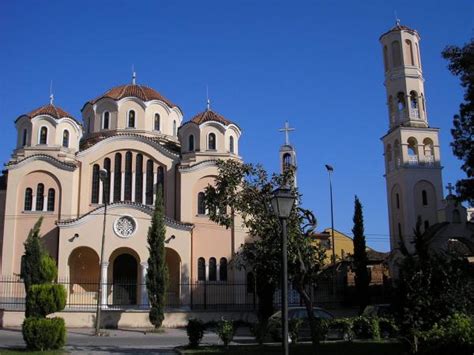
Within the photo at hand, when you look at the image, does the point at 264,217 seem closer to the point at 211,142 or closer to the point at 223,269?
the point at 223,269

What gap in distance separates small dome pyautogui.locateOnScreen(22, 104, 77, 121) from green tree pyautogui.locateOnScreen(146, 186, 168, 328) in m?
12.5

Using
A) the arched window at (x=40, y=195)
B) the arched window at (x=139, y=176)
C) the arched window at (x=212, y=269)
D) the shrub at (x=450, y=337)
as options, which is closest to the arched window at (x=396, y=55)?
the arched window at (x=212, y=269)

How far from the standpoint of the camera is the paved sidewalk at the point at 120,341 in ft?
62.7

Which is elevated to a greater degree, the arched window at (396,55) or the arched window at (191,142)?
the arched window at (396,55)

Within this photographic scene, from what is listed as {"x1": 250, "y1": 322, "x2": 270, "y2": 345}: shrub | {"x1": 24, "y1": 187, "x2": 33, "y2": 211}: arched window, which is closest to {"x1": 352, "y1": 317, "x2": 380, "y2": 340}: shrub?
{"x1": 250, "y1": 322, "x2": 270, "y2": 345}: shrub

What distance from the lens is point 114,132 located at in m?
40.0

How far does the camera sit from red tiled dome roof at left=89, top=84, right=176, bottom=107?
4112 centimetres

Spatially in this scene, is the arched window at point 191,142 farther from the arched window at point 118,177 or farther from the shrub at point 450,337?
the shrub at point 450,337

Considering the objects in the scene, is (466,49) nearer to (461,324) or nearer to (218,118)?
(461,324)

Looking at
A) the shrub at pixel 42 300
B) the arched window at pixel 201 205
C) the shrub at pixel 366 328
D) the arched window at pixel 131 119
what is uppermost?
the arched window at pixel 131 119

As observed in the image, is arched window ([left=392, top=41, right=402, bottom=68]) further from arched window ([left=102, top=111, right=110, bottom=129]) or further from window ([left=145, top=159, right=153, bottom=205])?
arched window ([left=102, top=111, right=110, bottom=129])

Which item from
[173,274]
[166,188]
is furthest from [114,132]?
[173,274]

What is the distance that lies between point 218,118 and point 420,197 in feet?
49.8

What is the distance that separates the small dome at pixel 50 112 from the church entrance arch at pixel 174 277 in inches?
476
